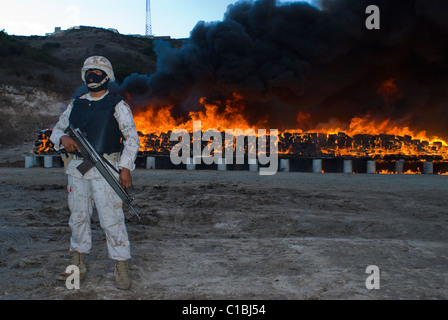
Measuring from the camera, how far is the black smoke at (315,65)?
2056 centimetres

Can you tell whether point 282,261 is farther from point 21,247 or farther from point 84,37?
point 84,37

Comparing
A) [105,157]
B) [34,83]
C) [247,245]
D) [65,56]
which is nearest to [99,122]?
[105,157]

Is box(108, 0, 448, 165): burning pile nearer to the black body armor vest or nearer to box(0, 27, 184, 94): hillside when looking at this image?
box(0, 27, 184, 94): hillside

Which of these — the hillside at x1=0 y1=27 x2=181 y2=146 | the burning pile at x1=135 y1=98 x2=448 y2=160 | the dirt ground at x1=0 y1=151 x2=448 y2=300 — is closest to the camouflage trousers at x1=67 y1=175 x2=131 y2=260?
the dirt ground at x1=0 y1=151 x2=448 y2=300

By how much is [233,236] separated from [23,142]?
19.8 m

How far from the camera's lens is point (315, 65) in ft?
71.7

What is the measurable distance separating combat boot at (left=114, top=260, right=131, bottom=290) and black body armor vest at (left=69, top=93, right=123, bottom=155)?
0.99 metres

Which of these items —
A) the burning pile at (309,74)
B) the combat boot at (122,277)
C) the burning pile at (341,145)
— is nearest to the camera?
the combat boot at (122,277)

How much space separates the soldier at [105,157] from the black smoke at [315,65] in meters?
16.9

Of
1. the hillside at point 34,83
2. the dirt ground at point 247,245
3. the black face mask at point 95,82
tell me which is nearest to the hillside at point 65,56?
the hillside at point 34,83

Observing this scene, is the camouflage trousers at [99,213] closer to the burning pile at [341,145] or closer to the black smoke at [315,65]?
the burning pile at [341,145]

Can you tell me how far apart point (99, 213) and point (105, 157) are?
19.7 inches
